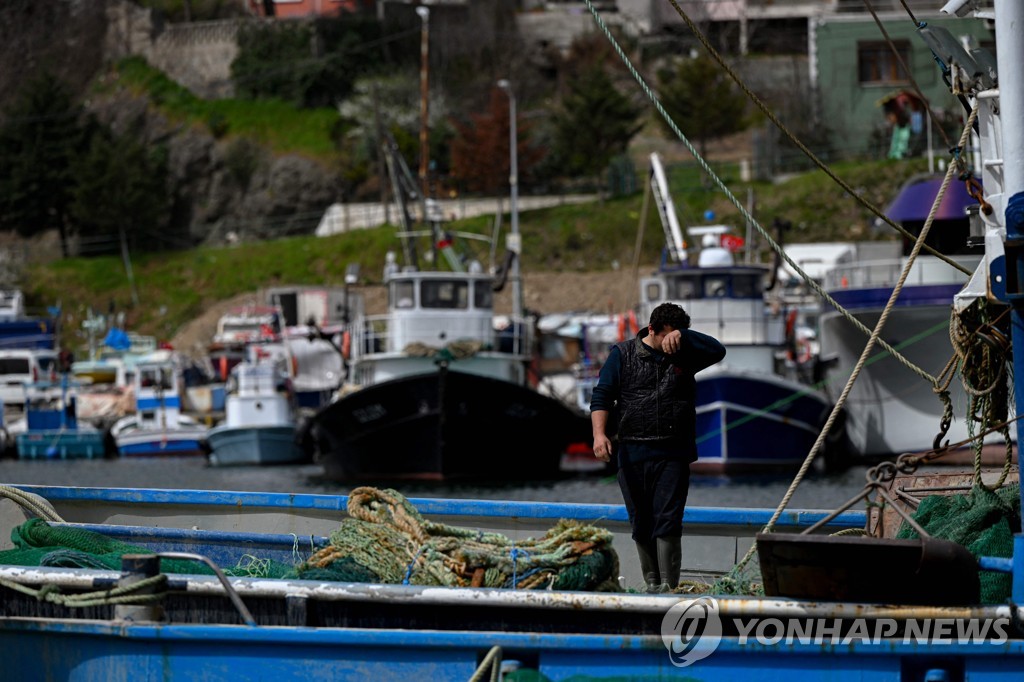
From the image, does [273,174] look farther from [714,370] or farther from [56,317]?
[714,370]

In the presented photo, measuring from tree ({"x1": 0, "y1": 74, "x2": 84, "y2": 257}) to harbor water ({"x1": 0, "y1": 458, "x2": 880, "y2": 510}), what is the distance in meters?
26.9

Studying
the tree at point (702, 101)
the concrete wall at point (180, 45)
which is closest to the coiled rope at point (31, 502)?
the tree at point (702, 101)

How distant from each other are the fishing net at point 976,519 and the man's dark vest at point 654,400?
1.15 m

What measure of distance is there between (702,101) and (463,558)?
46.0 metres

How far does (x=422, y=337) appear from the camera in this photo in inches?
1007

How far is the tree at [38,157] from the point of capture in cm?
5625

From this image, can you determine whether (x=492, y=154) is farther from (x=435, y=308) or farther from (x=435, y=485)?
(x=435, y=485)

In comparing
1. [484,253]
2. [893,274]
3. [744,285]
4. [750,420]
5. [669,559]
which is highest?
[484,253]

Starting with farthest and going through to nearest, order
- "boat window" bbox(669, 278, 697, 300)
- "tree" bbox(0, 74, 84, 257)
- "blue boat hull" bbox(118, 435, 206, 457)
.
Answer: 1. "tree" bbox(0, 74, 84, 257)
2. "blue boat hull" bbox(118, 435, 206, 457)
3. "boat window" bbox(669, 278, 697, 300)

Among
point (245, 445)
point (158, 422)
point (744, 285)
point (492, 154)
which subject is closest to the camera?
point (744, 285)

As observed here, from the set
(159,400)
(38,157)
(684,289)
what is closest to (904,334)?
(684,289)

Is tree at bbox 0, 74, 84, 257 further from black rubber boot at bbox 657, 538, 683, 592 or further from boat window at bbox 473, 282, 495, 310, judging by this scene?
black rubber boot at bbox 657, 538, 683, 592

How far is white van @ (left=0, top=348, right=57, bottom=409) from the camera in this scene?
41.4 meters

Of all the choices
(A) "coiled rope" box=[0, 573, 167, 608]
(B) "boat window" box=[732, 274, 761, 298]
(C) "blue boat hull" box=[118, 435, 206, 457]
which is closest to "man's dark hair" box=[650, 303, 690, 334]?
(A) "coiled rope" box=[0, 573, 167, 608]
